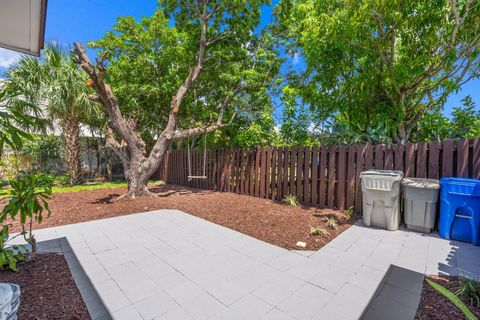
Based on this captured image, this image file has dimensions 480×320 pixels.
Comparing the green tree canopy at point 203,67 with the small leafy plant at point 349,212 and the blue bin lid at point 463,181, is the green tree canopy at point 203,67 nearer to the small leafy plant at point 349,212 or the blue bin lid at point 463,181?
the small leafy plant at point 349,212

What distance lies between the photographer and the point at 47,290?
218cm

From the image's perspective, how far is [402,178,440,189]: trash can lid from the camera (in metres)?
3.57

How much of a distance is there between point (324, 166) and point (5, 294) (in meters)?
5.27

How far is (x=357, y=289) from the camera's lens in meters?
2.24

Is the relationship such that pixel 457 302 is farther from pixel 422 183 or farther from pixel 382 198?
pixel 422 183

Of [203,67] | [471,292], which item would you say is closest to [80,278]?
[471,292]

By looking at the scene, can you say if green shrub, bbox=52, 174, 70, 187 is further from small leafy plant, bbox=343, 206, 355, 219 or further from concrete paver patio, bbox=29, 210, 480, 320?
small leafy plant, bbox=343, 206, 355, 219

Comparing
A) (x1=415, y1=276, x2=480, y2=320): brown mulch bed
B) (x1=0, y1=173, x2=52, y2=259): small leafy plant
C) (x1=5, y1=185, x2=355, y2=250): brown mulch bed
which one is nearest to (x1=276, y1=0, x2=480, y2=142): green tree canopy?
(x1=5, y1=185, x2=355, y2=250): brown mulch bed

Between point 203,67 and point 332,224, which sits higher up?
point 203,67

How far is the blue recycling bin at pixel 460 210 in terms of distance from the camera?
3.20m

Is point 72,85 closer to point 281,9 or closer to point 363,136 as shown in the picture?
point 281,9

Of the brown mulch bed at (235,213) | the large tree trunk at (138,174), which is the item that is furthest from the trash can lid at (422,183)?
the large tree trunk at (138,174)

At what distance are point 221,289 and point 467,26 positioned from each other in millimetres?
6659

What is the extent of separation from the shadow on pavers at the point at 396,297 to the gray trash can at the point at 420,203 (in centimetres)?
158
